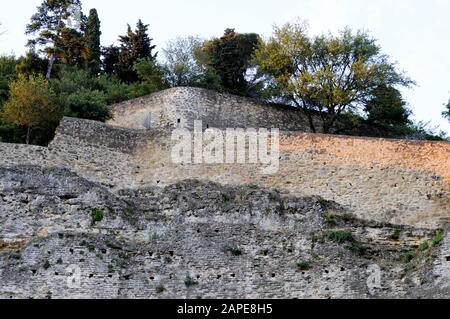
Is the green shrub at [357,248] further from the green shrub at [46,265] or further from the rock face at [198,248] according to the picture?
the green shrub at [46,265]

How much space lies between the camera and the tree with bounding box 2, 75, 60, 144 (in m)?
34.0

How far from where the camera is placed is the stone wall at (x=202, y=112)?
119 feet

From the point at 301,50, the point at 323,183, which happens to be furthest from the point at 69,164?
the point at 301,50

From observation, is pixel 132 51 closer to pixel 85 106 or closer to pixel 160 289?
pixel 85 106

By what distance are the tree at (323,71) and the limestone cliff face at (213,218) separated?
117 inches

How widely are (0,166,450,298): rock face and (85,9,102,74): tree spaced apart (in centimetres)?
1354

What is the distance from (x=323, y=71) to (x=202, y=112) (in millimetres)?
4031

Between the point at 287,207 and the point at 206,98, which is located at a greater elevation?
the point at 206,98

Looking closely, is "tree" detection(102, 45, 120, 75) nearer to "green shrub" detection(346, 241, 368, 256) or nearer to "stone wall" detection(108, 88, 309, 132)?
"stone wall" detection(108, 88, 309, 132)

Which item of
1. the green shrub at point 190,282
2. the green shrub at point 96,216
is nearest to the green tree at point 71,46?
the green shrub at point 96,216

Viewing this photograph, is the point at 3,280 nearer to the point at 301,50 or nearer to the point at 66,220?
the point at 66,220

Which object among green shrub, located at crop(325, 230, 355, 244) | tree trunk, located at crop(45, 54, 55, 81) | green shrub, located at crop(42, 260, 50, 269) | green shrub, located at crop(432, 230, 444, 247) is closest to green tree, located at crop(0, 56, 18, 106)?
tree trunk, located at crop(45, 54, 55, 81)
